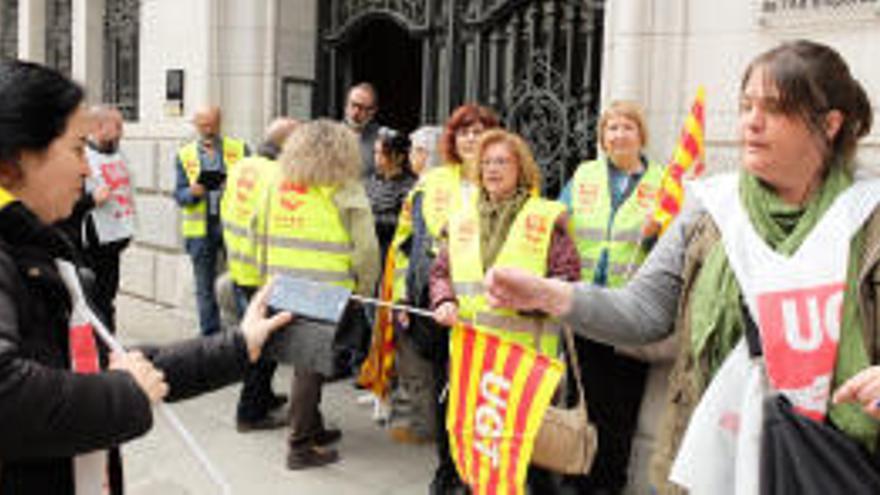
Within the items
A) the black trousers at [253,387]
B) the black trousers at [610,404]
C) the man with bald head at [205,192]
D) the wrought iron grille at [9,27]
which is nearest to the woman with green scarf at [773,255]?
the black trousers at [610,404]

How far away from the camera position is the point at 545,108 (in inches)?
226

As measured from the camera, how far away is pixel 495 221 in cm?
429

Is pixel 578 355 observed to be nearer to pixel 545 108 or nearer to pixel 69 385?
pixel 545 108

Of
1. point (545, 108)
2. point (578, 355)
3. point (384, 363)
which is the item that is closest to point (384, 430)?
point (384, 363)

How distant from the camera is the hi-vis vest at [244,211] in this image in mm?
5312

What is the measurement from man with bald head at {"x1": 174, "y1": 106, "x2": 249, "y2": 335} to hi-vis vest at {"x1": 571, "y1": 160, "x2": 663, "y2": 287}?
3482mm

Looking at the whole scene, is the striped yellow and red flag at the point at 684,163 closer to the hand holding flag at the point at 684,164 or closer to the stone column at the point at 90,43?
the hand holding flag at the point at 684,164

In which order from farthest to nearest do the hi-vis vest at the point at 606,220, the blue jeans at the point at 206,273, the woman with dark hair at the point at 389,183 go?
the blue jeans at the point at 206,273 < the woman with dark hair at the point at 389,183 < the hi-vis vest at the point at 606,220

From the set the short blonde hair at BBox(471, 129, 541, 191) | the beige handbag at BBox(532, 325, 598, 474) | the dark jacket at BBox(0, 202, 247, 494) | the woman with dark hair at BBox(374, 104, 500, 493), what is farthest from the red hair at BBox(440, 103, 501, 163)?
the dark jacket at BBox(0, 202, 247, 494)

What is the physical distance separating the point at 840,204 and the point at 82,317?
5.46ft

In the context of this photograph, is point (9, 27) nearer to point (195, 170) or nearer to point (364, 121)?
point (195, 170)

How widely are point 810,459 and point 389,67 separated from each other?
8.05 metres

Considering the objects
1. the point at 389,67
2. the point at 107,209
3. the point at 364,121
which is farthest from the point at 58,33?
the point at 364,121

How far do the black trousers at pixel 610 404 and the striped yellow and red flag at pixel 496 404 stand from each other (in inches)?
49.4
